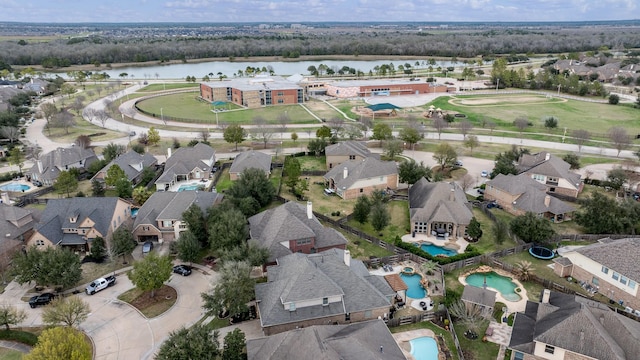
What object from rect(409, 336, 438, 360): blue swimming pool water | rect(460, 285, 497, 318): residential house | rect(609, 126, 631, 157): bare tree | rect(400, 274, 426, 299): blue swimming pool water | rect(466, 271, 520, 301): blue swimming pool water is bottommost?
rect(409, 336, 438, 360): blue swimming pool water

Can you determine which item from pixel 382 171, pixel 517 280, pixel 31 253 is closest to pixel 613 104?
pixel 382 171

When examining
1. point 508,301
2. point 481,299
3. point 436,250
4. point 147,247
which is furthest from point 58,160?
point 508,301

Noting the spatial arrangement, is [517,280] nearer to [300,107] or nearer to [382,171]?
[382,171]

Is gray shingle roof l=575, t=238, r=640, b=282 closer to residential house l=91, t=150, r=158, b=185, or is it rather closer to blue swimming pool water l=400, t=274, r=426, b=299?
blue swimming pool water l=400, t=274, r=426, b=299

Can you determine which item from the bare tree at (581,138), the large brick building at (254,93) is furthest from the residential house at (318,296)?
the large brick building at (254,93)

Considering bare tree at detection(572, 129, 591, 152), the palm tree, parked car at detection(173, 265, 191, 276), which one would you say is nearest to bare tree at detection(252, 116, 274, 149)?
parked car at detection(173, 265, 191, 276)

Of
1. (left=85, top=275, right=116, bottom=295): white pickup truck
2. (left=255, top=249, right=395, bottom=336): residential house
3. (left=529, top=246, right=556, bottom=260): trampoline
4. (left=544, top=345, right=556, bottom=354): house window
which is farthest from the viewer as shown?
(left=529, top=246, right=556, bottom=260): trampoline

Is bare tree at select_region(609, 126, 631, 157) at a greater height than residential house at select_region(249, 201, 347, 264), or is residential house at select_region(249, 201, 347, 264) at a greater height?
bare tree at select_region(609, 126, 631, 157)
